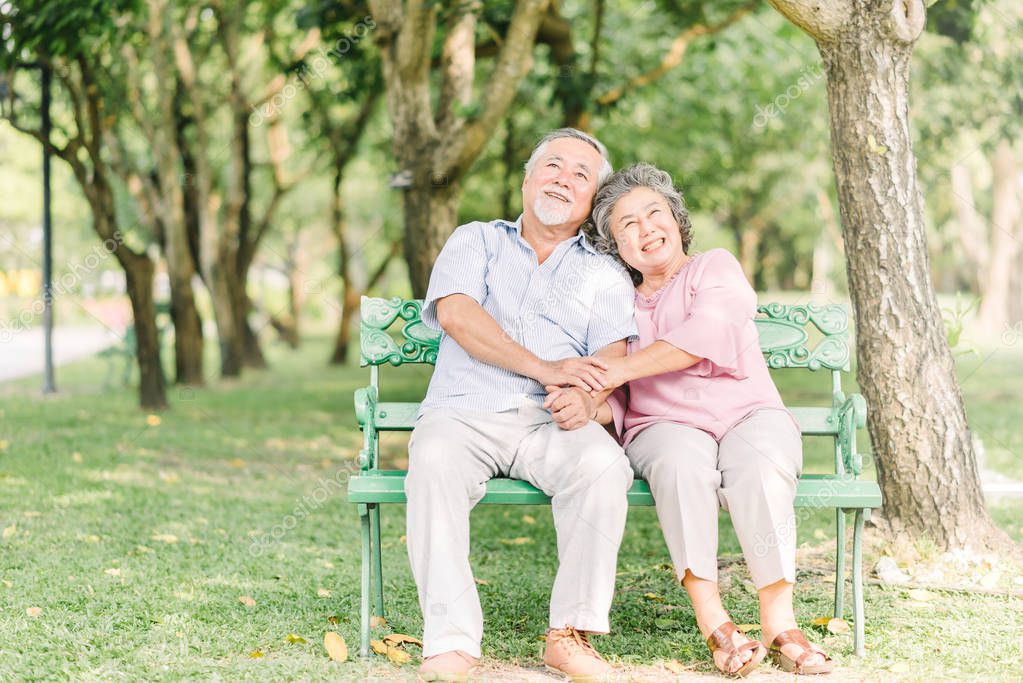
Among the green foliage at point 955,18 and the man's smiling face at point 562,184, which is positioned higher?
the green foliage at point 955,18

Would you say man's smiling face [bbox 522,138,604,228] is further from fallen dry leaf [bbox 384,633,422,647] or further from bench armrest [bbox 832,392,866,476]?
fallen dry leaf [bbox 384,633,422,647]

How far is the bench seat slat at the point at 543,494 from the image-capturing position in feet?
11.7

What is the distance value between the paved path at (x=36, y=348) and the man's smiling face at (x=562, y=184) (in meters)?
10.9

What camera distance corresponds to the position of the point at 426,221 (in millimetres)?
7512

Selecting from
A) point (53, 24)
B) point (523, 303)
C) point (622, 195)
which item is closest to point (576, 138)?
point (622, 195)

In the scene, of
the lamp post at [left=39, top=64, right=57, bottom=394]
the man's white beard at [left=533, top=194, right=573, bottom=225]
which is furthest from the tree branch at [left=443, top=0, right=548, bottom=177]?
the lamp post at [left=39, top=64, right=57, bottom=394]

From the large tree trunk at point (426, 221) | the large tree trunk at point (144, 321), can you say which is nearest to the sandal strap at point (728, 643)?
the large tree trunk at point (426, 221)

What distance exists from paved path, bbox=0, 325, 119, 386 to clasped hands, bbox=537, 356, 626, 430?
11236mm

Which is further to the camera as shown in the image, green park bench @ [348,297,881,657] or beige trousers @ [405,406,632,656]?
green park bench @ [348,297,881,657]

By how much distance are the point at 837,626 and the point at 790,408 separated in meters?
0.79

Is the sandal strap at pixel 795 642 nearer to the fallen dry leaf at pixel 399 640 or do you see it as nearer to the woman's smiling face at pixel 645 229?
the fallen dry leaf at pixel 399 640

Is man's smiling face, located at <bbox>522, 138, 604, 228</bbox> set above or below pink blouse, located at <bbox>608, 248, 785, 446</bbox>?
above

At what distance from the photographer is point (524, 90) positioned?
1397cm

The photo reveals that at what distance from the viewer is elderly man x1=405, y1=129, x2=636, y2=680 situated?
3414mm
